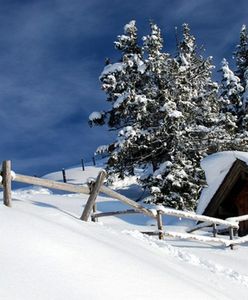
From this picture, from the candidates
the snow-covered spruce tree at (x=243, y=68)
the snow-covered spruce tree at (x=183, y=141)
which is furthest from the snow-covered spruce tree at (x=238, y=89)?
the snow-covered spruce tree at (x=183, y=141)

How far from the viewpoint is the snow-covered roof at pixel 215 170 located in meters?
19.1

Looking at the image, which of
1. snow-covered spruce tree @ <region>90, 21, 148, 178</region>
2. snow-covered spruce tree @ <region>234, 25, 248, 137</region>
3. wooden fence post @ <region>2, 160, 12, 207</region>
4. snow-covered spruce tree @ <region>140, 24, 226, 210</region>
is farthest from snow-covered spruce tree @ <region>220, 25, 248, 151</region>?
wooden fence post @ <region>2, 160, 12, 207</region>

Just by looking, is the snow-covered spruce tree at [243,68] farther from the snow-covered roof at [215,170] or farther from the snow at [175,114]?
the snow-covered roof at [215,170]

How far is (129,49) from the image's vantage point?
31188 millimetres

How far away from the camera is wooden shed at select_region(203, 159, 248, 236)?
1909 cm

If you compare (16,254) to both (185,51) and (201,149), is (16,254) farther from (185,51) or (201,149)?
(185,51)

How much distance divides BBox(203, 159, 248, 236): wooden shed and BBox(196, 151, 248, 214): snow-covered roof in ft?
0.42

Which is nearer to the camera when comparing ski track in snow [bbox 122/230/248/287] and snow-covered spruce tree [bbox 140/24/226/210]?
ski track in snow [bbox 122/230/248/287]

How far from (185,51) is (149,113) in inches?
542

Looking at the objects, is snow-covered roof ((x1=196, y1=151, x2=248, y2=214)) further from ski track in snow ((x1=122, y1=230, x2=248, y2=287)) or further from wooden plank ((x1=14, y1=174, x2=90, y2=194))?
wooden plank ((x1=14, y1=174, x2=90, y2=194))

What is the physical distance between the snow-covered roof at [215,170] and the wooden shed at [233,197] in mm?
128

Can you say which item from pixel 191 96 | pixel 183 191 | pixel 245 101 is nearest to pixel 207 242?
pixel 183 191

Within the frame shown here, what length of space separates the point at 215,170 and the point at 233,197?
196 cm

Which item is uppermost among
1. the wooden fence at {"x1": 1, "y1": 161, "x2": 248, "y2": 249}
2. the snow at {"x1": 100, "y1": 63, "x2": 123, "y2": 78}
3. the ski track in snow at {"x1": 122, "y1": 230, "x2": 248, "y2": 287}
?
the snow at {"x1": 100, "y1": 63, "x2": 123, "y2": 78}
